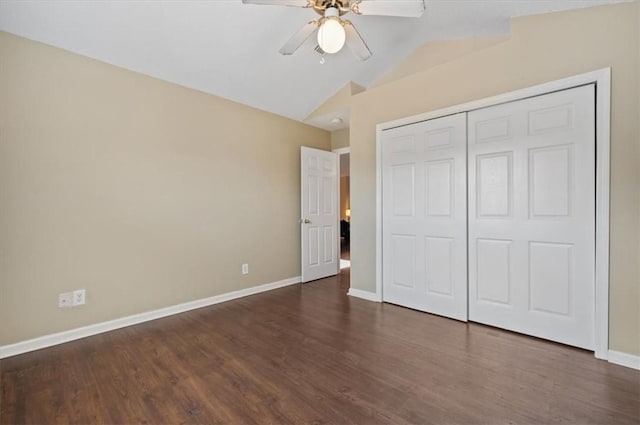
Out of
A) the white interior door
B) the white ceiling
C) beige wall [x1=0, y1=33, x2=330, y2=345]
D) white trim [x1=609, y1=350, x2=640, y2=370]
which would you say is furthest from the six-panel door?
beige wall [x1=0, y1=33, x2=330, y2=345]

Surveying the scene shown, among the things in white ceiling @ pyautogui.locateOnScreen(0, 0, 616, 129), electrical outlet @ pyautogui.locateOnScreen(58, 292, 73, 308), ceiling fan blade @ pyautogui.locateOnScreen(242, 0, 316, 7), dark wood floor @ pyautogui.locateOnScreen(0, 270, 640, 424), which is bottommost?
dark wood floor @ pyautogui.locateOnScreen(0, 270, 640, 424)

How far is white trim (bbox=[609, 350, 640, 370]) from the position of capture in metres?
1.98

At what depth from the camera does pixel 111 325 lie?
271cm

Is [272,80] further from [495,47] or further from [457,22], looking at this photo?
[495,47]

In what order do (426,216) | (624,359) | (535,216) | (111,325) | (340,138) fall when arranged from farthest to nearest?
(340,138)
(426,216)
(111,325)
(535,216)
(624,359)

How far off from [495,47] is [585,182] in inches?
54.3

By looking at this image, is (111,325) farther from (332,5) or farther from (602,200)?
(602,200)

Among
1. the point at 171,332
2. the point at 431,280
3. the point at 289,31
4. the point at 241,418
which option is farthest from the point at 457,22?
the point at 171,332

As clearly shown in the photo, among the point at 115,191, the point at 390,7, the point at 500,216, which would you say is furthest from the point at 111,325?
the point at 500,216

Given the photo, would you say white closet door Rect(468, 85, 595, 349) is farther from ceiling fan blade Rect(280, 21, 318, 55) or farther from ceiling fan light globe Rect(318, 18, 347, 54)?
ceiling fan blade Rect(280, 21, 318, 55)

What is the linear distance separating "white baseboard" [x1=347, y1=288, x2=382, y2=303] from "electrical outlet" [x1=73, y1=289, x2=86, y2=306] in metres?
2.73

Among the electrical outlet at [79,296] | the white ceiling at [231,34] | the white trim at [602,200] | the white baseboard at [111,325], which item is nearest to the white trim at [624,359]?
the white trim at [602,200]

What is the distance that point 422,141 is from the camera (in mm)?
3104

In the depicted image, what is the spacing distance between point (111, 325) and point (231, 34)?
9.62ft
